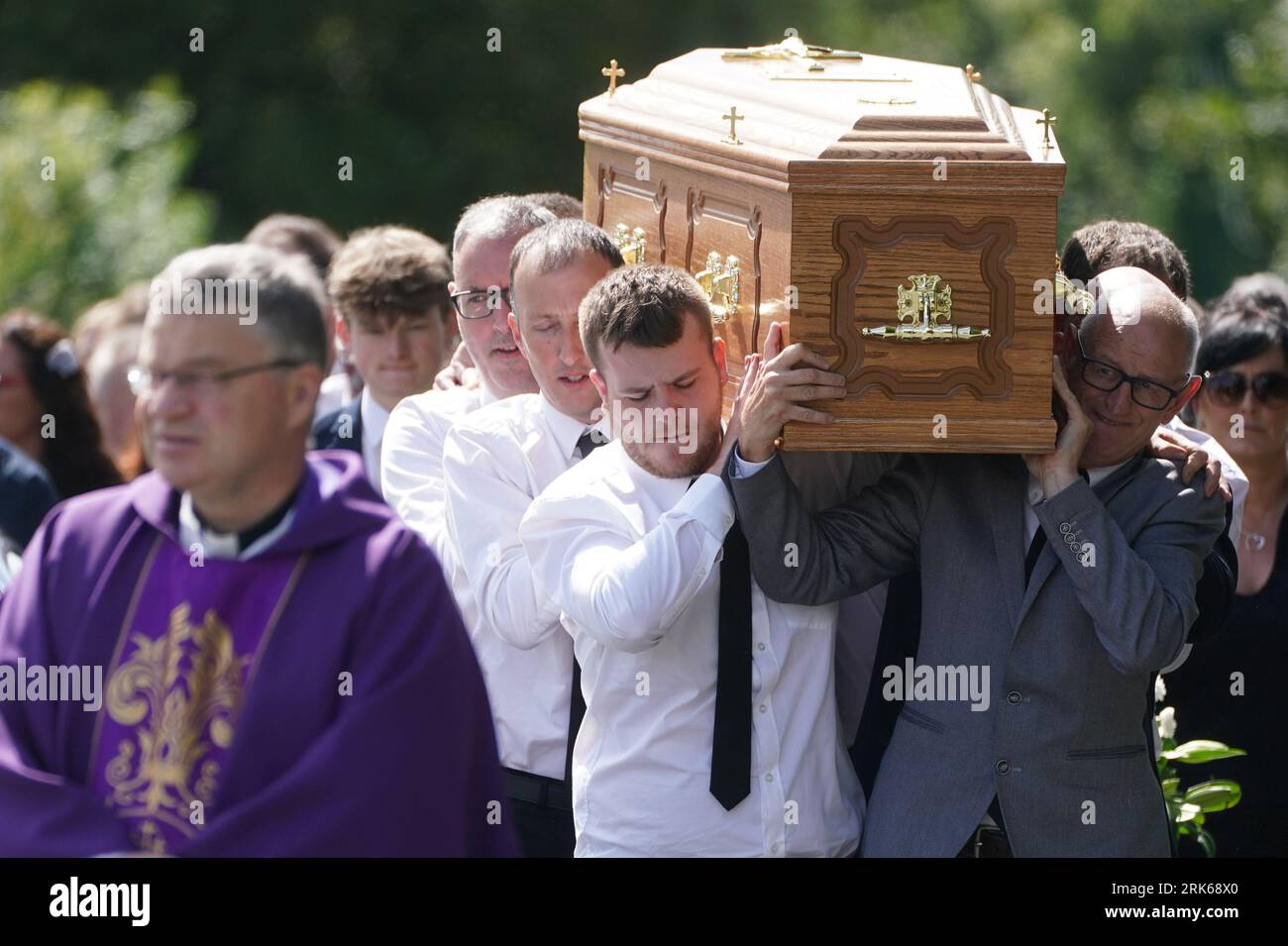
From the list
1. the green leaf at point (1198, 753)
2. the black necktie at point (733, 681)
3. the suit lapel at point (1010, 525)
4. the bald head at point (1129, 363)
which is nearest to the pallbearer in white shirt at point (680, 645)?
the black necktie at point (733, 681)

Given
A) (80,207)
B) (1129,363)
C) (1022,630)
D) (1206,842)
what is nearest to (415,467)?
(1022,630)

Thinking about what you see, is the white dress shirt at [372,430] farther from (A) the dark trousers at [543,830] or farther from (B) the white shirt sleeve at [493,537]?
(A) the dark trousers at [543,830]

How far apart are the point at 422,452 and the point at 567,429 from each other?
68 centimetres

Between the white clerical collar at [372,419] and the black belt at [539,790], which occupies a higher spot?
the white clerical collar at [372,419]

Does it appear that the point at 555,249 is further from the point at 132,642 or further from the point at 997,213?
the point at 132,642

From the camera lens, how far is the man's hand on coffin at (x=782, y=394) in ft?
15.7

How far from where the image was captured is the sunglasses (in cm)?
686

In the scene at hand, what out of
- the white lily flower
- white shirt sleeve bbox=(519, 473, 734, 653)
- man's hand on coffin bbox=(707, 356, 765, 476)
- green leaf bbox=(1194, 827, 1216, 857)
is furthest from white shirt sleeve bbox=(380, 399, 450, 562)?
green leaf bbox=(1194, 827, 1216, 857)

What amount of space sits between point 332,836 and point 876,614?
187 centimetres

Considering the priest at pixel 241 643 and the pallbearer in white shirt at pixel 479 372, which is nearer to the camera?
the priest at pixel 241 643

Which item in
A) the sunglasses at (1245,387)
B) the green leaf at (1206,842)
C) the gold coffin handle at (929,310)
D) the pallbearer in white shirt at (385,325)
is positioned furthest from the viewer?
the pallbearer in white shirt at (385,325)

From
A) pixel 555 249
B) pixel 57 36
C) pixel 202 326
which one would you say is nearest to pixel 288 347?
pixel 202 326

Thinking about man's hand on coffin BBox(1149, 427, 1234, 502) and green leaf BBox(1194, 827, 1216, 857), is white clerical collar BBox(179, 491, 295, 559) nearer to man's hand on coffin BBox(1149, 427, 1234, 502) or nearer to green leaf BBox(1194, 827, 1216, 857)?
man's hand on coffin BBox(1149, 427, 1234, 502)

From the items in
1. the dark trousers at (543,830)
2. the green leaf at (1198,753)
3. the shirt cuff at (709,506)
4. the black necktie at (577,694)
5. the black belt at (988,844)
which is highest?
the shirt cuff at (709,506)
